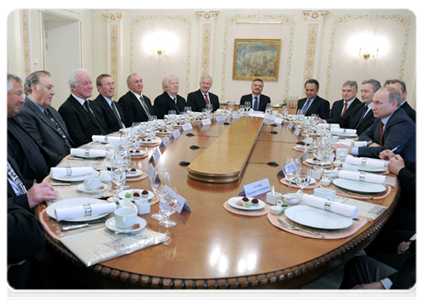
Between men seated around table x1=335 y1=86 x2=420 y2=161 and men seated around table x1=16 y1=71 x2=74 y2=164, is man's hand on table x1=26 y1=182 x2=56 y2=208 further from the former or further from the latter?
men seated around table x1=335 y1=86 x2=420 y2=161

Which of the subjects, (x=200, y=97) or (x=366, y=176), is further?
(x=200, y=97)

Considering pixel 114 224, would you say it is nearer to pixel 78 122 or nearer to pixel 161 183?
pixel 161 183

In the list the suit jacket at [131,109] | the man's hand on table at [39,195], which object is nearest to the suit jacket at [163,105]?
the suit jacket at [131,109]

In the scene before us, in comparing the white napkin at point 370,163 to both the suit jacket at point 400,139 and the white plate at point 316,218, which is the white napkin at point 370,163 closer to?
the suit jacket at point 400,139

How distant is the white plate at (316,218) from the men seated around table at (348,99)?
14.1ft

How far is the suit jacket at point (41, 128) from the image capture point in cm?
290

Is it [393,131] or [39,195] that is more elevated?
[393,131]

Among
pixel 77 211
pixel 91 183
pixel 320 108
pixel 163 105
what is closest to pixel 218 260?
pixel 77 211

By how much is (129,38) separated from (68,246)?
25.7 ft

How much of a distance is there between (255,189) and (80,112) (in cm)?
257

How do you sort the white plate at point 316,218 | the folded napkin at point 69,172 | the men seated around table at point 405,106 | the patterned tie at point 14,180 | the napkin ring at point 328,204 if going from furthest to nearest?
the men seated around table at point 405,106, the patterned tie at point 14,180, the folded napkin at point 69,172, the napkin ring at point 328,204, the white plate at point 316,218

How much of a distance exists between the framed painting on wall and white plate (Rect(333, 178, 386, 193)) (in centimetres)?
605

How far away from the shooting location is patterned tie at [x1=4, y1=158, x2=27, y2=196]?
1954 mm

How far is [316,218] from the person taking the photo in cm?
149
